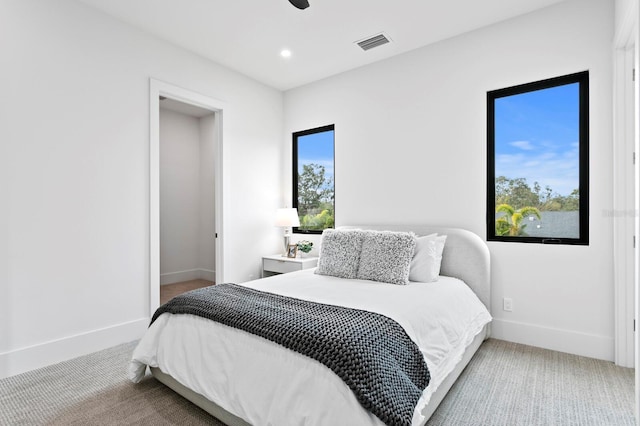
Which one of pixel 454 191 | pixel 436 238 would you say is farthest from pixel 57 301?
pixel 454 191

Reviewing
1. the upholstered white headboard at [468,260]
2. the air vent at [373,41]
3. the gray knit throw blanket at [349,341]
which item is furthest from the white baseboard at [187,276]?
the air vent at [373,41]

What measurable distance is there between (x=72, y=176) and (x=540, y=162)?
3.88 metres

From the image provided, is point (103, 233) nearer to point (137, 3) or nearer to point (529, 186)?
point (137, 3)

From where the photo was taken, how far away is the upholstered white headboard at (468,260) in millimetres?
2938

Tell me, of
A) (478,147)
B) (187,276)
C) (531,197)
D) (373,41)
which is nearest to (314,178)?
(373,41)

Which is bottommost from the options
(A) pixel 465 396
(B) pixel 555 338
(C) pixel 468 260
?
(A) pixel 465 396

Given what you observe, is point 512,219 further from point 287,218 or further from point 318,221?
point 287,218

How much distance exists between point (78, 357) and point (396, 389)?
8.53ft

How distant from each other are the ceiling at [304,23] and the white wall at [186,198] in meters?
2.07

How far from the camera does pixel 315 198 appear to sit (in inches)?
176

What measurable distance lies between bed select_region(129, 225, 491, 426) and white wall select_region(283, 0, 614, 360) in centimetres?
53

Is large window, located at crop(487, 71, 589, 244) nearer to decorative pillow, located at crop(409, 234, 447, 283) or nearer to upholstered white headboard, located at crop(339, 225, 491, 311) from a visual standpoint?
upholstered white headboard, located at crop(339, 225, 491, 311)

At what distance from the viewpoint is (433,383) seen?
1.76m

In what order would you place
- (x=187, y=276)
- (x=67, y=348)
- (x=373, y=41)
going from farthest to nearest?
(x=187, y=276), (x=373, y=41), (x=67, y=348)
